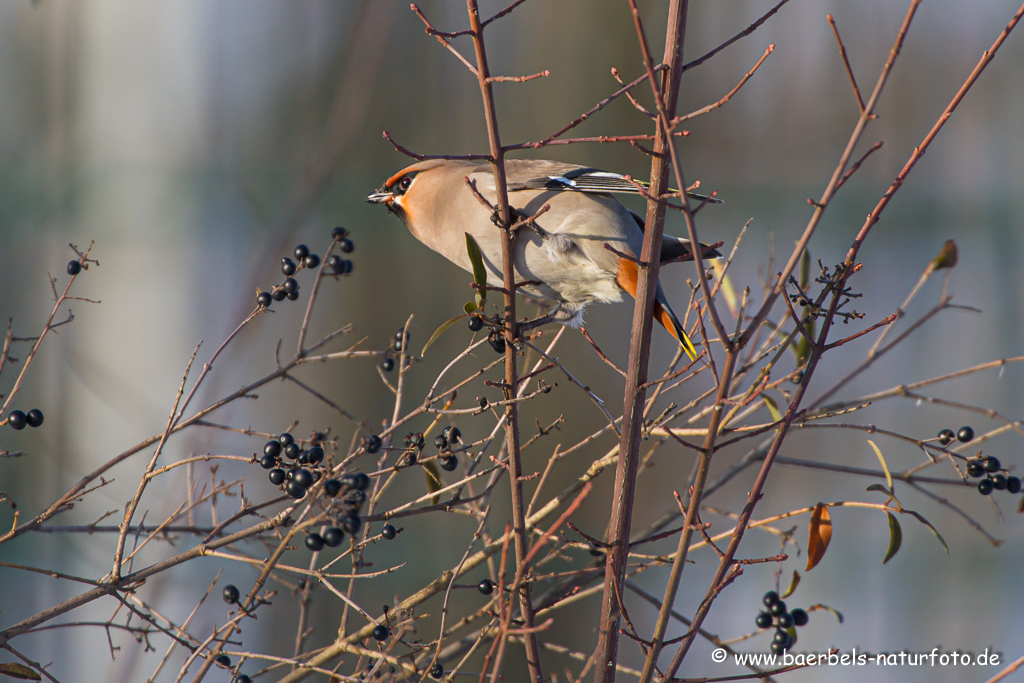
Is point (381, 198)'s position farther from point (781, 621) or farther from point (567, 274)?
point (781, 621)

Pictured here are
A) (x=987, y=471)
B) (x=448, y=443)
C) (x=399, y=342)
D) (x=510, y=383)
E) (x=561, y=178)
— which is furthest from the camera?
(x=561, y=178)

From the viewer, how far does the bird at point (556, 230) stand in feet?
4.15

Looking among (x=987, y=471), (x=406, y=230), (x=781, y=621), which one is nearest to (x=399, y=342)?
(x=781, y=621)

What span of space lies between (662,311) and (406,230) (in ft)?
4.90

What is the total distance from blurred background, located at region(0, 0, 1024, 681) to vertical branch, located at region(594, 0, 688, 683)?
4.93ft

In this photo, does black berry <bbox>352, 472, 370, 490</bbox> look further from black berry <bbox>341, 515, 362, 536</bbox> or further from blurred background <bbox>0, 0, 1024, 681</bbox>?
blurred background <bbox>0, 0, 1024, 681</bbox>

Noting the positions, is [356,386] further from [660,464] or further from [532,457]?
[660,464]

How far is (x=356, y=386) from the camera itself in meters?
2.36

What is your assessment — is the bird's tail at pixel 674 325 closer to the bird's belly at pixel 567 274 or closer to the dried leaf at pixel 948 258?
the bird's belly at pixel 567 274

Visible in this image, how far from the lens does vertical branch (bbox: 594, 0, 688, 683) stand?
73 centimetres

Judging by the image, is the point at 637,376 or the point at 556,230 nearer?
the point at 637,376

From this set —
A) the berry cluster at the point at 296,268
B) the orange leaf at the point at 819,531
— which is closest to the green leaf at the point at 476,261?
the berry cluster at the point at 296,268

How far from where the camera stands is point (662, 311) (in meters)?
1.06

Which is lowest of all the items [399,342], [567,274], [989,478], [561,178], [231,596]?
[231,596]
